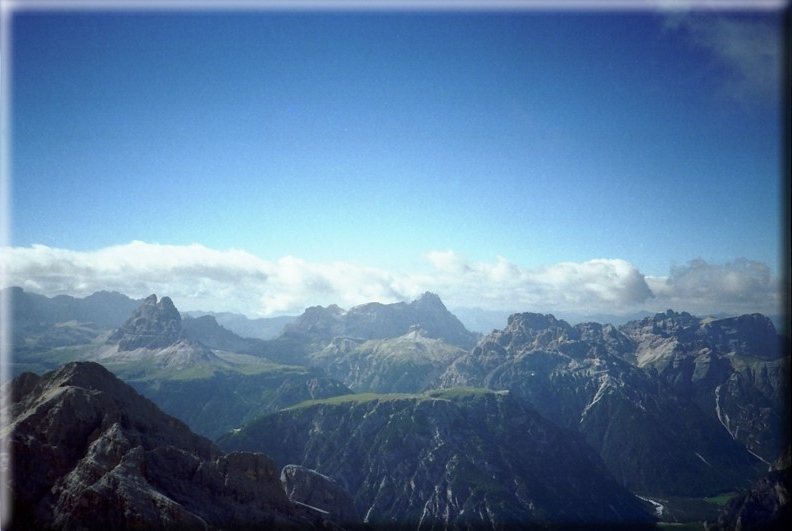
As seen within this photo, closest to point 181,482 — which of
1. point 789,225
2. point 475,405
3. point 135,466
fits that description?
point 135,466

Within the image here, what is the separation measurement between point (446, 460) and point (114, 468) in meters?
139

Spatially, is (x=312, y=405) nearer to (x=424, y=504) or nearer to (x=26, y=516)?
(x=424, y=504)

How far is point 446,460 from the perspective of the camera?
→ 160375 millimetres

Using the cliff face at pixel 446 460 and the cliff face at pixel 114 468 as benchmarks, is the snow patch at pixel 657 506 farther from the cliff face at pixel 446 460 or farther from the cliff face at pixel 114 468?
the cliff face at pixel 114 468

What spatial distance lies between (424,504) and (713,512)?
11146 cm

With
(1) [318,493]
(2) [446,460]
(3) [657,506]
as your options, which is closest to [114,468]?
(1) [318,493]

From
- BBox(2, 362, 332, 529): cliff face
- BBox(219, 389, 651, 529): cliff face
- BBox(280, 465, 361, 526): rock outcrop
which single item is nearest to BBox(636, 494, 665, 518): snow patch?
BBox(219, 389, 651, 529): cliff face

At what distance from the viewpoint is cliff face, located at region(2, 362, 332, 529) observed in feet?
107

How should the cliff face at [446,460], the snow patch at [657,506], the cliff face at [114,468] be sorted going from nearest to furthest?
the cliff face at [114,468]
the cliff face at [446,460]
the snow patch at [657,506]

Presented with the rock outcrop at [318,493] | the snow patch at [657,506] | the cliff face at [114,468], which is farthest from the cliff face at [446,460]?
the cliff face at [114,468]

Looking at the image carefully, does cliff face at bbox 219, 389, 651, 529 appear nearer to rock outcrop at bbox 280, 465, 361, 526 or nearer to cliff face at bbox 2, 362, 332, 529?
rock outcrop at bbox 280, 465, 361, 526

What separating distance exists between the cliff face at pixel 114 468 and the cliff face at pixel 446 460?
102721 mm

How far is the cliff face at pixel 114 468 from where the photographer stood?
32531 mm

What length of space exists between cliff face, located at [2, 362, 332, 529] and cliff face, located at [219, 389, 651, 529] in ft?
337
